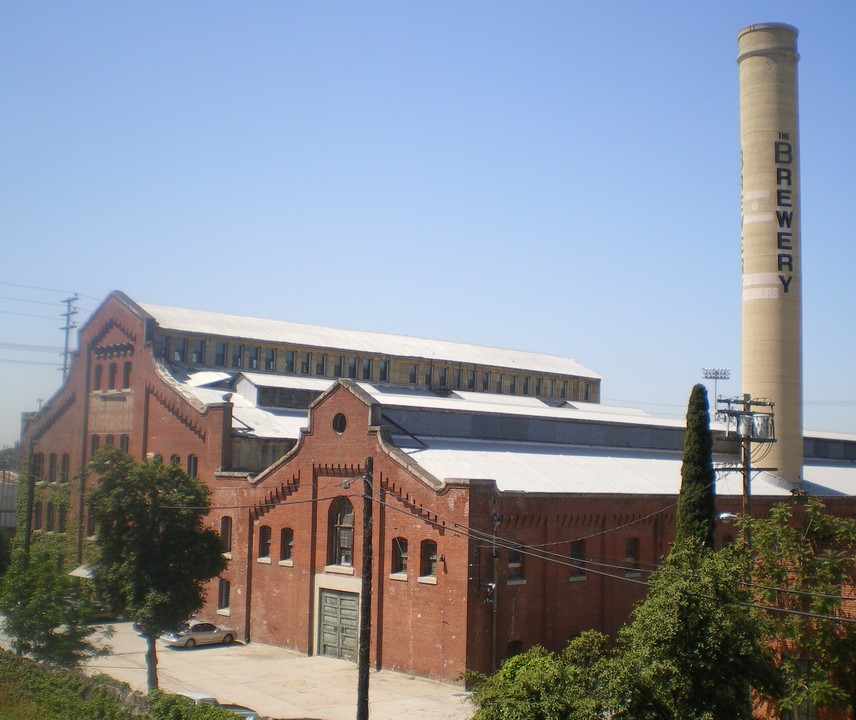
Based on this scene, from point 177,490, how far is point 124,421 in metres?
21.4

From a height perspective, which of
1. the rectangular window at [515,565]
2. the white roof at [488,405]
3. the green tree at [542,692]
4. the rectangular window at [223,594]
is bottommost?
the rectangular window at [223,594]


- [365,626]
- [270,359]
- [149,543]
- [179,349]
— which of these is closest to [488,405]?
[270,359]

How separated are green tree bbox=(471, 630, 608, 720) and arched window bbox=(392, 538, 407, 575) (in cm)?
1558

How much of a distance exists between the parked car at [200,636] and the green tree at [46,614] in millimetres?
8620

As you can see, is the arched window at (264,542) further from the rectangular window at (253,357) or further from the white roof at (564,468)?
the rectangular window at (253,357)

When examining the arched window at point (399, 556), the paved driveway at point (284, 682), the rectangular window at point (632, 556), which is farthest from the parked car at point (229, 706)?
the rectangular window at point (632, 556)

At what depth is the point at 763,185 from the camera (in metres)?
47.3

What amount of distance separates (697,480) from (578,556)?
571 cm

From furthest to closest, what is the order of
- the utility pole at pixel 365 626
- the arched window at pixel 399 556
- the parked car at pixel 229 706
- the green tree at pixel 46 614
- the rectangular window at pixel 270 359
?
the rectangular window at pixel 270 359, the arched window at pixel 399 556, the green tree at pixel 46 614, the parked car at pixel 229 706, the utility pole at pixel 365 626

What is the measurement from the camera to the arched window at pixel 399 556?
33.4m

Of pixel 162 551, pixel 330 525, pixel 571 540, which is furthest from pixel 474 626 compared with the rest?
pixel 162 551

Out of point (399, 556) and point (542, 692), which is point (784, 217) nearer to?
point (399, 556)

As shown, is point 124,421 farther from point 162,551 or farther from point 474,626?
point 474,626

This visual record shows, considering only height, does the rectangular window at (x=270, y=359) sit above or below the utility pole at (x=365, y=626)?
above
